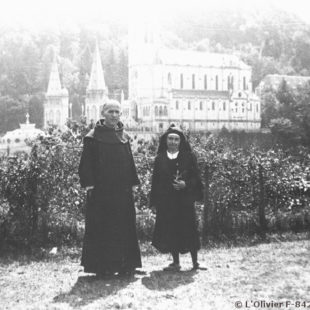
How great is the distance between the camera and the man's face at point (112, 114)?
24.7 feet

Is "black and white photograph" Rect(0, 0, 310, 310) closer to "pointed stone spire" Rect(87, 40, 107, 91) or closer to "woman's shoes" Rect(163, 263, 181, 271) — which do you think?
"woman's shoes" Rect(163, 263, 181, 271)

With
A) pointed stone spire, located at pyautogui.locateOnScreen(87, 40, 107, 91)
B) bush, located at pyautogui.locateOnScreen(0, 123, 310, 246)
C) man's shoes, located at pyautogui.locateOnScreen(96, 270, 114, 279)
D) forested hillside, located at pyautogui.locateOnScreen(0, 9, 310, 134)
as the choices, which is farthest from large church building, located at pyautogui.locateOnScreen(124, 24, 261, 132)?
man's shoes, located at pyautogui.locateOnScreen(96, 270, 114, 279)

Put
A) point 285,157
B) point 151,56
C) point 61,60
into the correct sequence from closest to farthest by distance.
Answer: point 285,157, point 151,56, point 61,60

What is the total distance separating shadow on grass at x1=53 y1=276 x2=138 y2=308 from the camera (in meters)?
6.56

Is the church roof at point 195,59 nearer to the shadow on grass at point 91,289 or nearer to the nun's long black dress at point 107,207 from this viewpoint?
the nun's long black dress at point 107,207

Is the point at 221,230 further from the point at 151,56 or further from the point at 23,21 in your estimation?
the point at 23,21

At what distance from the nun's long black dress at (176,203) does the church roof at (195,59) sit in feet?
269

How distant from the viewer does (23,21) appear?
115 metres

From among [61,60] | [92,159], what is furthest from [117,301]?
[61,60]

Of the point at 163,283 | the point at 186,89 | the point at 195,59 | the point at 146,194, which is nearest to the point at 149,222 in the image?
the point at 146,194

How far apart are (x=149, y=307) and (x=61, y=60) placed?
106 m

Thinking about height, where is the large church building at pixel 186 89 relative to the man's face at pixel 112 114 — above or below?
above

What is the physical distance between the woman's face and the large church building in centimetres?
6538

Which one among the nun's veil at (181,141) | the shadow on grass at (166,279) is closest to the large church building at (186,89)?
the nun's veil at (181,141)
